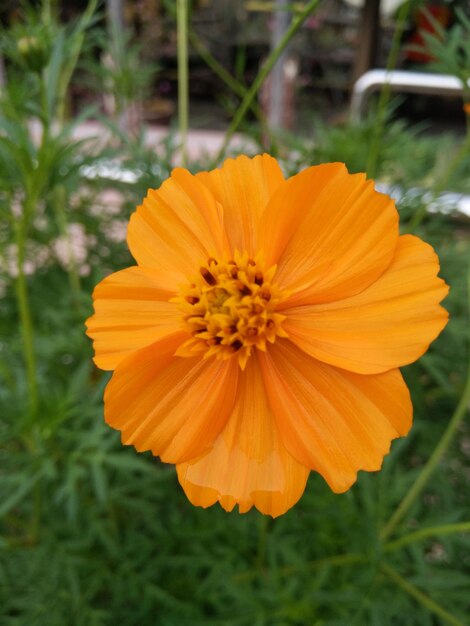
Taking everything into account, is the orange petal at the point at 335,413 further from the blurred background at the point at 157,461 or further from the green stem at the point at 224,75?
the green stem at the point at 224,75

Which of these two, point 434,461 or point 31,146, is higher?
point 31,146

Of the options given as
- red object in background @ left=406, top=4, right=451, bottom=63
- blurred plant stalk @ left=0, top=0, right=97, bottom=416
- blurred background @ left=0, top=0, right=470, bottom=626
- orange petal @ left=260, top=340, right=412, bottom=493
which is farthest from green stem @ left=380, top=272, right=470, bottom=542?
red object in background @ left=406, top=4, right=451, bottom=63

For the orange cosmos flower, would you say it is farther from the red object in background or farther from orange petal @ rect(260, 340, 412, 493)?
the red object in background

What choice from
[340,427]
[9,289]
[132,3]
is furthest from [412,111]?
[340,427]

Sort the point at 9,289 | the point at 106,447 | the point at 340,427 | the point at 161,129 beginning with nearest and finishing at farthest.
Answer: the point at 340,427 → the point at 106,447 → the point at 9,289 → the point at 161,129

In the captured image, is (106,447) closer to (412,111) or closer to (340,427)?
(340,427)

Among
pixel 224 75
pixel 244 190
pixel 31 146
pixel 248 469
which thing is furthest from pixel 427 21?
pixel 248 469

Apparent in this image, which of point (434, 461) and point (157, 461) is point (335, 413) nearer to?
point (434, 461)
